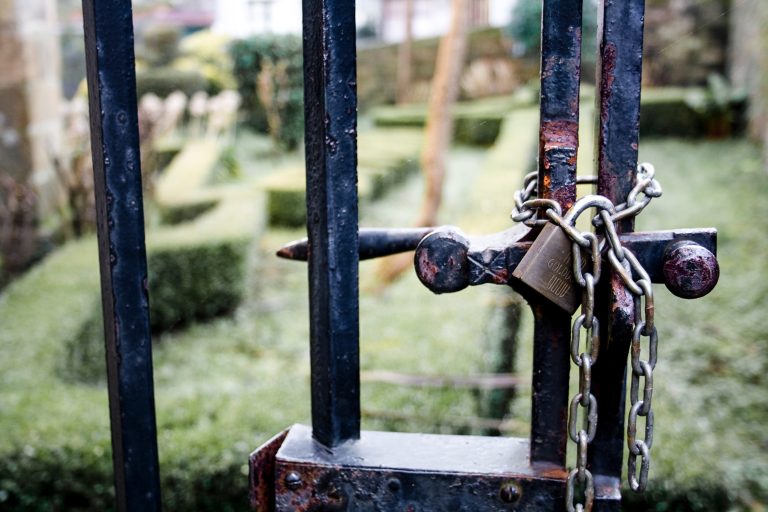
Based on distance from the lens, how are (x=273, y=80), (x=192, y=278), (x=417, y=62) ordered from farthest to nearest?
(x=417, y=62) → (x=273, y=80) → (x=192, y=278)

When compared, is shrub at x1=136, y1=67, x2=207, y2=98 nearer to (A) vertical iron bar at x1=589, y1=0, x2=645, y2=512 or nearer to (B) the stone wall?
(B) the stone wall

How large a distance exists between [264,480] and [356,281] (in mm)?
265

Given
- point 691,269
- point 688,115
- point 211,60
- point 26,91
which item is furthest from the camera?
point 688,115

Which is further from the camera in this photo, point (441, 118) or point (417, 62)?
point (417, 62)

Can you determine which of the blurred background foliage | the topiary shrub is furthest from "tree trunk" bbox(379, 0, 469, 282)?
A: the topiary shrub

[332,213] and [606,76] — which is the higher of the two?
[606,76]

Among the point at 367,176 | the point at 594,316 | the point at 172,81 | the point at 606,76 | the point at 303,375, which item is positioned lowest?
the point at 303,375

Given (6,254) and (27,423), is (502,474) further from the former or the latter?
(6,254)

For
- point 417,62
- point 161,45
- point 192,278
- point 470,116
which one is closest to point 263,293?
point 192,278

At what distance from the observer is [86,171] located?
258 inches

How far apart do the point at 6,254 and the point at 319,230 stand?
5.84 m

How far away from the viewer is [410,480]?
91 cm

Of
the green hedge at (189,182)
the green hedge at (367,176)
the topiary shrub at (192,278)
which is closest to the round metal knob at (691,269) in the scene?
the topiary shrub at (192,278)

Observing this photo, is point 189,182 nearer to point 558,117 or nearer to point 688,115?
point 558,117
